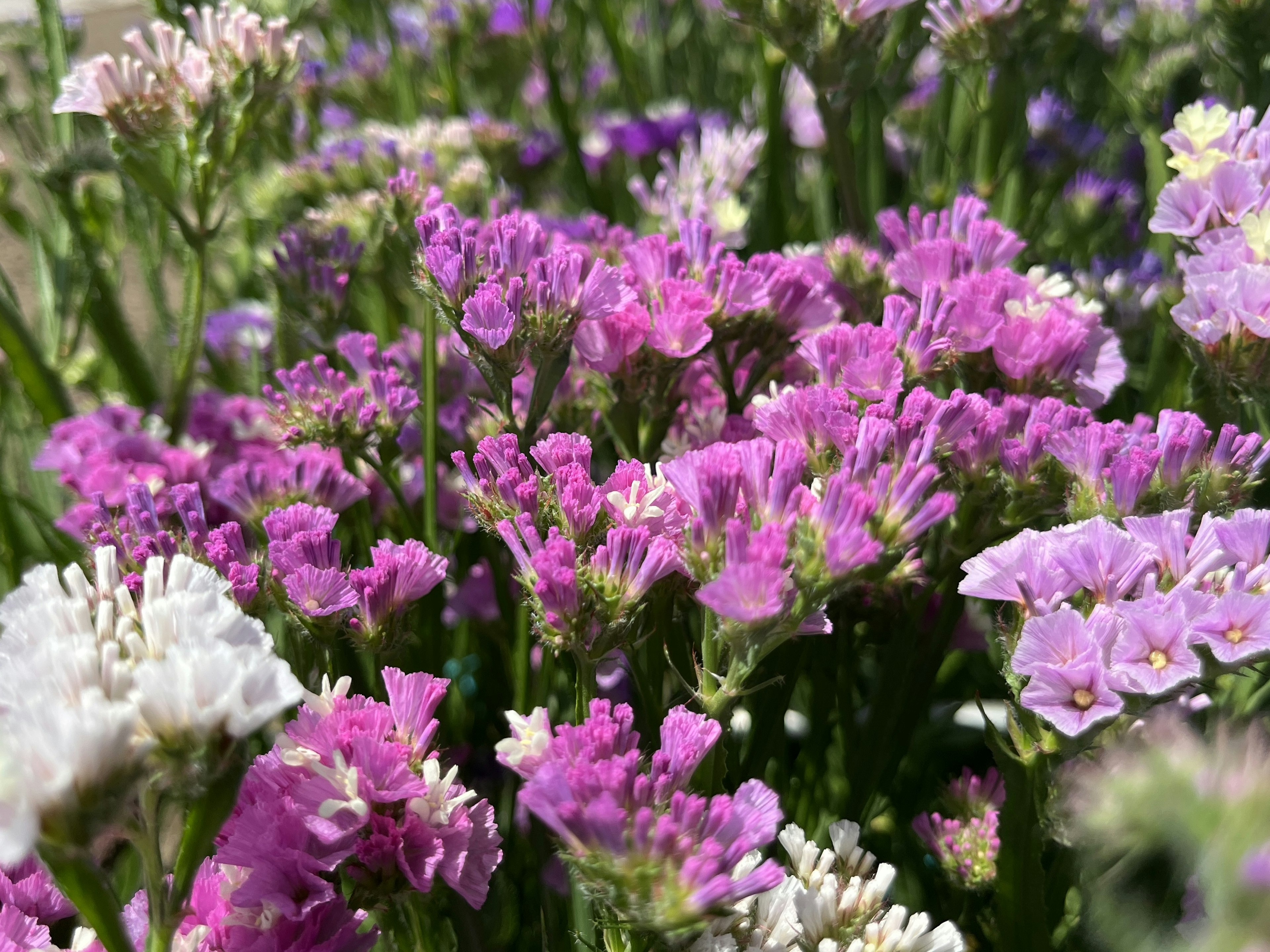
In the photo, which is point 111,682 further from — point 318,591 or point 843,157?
point 843,157

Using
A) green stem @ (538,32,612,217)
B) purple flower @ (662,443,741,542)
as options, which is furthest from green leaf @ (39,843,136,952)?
green stem @ (538,32,612,217)

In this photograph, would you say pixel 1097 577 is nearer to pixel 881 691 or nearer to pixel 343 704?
pixel 881 691

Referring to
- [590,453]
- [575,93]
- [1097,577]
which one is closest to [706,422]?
[590,453]

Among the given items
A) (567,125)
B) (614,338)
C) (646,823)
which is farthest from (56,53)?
(646,823)

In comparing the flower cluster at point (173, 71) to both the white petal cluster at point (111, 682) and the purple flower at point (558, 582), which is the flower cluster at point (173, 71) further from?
the purple flower at point (558, 582)

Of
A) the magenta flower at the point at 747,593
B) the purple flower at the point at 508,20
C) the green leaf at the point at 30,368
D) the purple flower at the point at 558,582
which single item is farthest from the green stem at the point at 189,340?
the purple flower at the point at 508,20

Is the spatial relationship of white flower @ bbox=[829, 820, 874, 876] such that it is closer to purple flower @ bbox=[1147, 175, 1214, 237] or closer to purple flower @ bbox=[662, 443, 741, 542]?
purple flower @ bbox=[662, 443, 741, 542]
